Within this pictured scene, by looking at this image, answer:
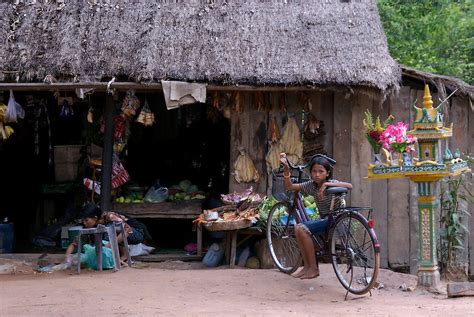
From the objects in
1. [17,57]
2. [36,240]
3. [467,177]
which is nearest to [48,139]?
[36,240]

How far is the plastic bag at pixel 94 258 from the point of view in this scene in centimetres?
820

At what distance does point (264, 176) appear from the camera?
30.2 ft

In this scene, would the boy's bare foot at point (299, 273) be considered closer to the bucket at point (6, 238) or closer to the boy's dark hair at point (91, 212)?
the boy's dark hair at point (91, 212)

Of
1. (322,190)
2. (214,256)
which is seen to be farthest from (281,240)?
(322,190)

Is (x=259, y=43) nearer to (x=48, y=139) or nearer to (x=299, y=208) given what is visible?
(x=299, y=208)

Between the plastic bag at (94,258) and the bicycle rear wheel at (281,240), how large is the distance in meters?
1.97

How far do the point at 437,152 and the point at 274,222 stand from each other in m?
2.14

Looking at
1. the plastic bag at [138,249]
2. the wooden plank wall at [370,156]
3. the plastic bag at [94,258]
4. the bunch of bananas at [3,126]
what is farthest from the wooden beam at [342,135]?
the bunch of bananas at [3,126]

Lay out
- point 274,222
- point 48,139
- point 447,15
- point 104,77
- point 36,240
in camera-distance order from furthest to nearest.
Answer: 1. point 447,15
2. point 48,139
3. point 36,240
4. point 104,77
5. point 274,222

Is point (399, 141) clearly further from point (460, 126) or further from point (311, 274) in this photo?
point (460, 126)

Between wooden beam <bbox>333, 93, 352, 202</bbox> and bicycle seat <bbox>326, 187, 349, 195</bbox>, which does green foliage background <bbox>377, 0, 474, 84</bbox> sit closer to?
wooden beam <bbox>333, 93, 352, 202</bbox>

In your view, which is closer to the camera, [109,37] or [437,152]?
[437,152]

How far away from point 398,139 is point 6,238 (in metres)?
6.05

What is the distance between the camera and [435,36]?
15.2 m
